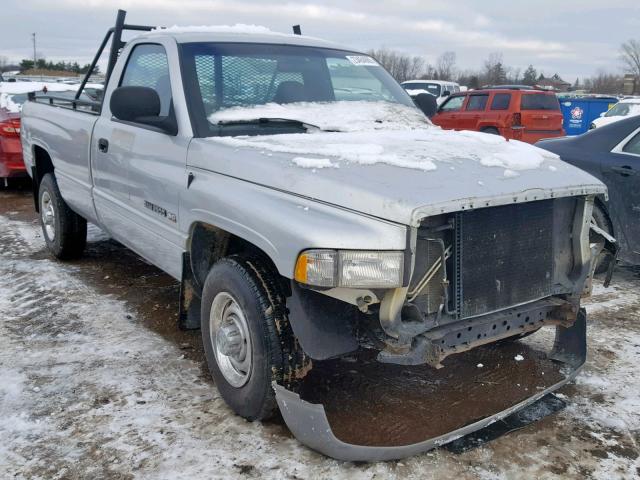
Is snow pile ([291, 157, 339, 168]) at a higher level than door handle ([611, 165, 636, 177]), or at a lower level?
higher

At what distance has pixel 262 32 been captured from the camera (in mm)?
4367

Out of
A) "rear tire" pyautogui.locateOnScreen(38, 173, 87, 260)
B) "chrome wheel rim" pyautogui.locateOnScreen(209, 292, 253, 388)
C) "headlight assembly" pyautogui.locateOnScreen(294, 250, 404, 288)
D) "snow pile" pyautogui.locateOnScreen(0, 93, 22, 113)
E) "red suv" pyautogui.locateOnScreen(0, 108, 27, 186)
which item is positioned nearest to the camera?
"headlight assembly" pyautogui.locateOnScreen(294, 250, 404, 288)

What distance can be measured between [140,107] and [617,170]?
4.15 meters

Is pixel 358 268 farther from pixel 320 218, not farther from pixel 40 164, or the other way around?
pixel 40 164

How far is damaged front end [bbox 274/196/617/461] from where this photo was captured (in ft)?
8.92

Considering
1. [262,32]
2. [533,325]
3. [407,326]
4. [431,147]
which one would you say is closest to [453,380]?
[533,325]

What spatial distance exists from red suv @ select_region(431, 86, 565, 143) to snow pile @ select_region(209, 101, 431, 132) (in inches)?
453

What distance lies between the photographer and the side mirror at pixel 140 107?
350 centimetres

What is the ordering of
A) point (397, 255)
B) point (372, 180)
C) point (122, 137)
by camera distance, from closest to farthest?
1. point (397, 255)
2. point (372, 180)
3. point (122, 137)

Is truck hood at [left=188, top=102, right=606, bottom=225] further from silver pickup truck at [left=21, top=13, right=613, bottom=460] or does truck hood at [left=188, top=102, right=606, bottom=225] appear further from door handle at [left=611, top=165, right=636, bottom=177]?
door handle at [left=611, top=165, right=636, bottom=177]

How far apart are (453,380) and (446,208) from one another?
1.42m

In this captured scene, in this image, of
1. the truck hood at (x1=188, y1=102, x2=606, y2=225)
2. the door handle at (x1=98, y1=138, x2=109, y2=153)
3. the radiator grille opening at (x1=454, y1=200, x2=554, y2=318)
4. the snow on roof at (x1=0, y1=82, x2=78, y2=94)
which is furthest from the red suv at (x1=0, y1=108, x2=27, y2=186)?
the radiator grille opening at (x1=454, y1=200, x2=554, y2=318)

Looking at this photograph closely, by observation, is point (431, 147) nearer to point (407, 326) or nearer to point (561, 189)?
point (561, 189)

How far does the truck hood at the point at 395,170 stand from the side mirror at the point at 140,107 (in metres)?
0.30
